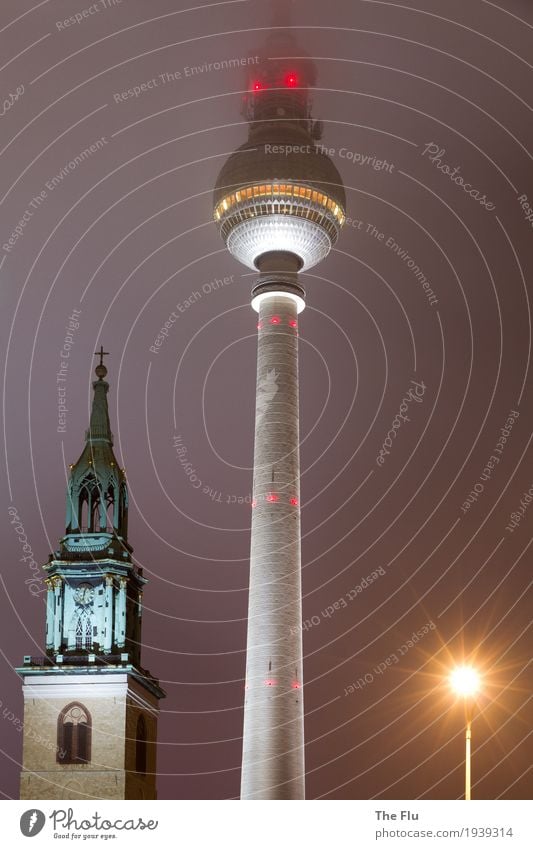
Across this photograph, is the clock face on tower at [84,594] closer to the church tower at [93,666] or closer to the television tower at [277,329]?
the church tower at [93,666]

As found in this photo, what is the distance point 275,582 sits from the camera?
278ft

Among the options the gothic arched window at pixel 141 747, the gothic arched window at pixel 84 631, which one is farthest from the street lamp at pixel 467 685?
the gothic arched window at pixel 84 631

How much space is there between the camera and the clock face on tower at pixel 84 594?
3750 inches

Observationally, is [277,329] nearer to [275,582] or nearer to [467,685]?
[275,582]

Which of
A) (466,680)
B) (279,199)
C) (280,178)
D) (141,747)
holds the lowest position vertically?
(466,680)

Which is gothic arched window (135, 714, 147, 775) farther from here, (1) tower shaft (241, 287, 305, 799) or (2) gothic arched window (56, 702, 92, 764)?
(1) tower shaft (241, 287, 305, 799)

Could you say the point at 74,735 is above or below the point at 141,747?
below

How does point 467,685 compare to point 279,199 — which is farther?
point 279,199

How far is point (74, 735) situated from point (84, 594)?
10.8m

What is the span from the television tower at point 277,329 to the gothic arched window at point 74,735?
1169cm

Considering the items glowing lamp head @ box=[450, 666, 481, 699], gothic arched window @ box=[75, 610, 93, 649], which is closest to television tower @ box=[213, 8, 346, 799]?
gothic arched window @ box=[75, 610, 93, 649]

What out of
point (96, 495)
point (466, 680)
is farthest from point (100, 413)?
point (466, 680)

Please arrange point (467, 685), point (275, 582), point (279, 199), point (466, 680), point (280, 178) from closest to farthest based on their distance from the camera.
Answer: point (467, 685) → point (466, 680) → point (275, 582) → point (280, 178) → point (279, 199)
